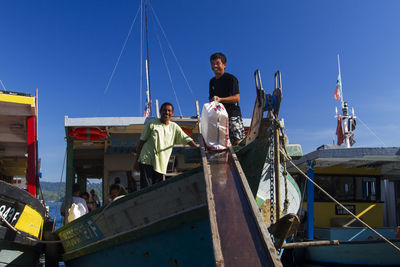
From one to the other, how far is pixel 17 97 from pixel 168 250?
4.04 meters

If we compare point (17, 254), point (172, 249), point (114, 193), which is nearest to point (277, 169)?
point (172, 249)

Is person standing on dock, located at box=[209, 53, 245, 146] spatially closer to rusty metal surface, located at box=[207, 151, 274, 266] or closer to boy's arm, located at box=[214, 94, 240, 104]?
boy's arm, located at box=[214, 94, 240, 104]

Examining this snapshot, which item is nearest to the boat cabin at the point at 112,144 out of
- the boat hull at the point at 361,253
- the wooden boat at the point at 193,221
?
the wooden boat at the point at 193,221

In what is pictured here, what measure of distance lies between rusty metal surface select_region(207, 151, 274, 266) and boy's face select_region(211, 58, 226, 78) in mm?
1514

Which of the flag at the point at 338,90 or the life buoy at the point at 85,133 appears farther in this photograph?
the flag at the point at 338,90

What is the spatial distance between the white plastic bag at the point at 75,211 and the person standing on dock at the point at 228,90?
10.9 feet

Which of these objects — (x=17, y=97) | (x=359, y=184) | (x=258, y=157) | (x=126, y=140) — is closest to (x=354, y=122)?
(x=359, y=184)

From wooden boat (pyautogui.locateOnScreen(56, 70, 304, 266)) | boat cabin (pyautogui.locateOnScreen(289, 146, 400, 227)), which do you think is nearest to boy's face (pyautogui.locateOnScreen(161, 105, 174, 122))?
wooden boat (pyautogui.locateOnScreen(56, 70, 304, 266))

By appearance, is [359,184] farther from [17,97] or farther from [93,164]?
[17,97]

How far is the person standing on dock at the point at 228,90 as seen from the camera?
14.4 feet

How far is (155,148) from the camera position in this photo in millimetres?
4402

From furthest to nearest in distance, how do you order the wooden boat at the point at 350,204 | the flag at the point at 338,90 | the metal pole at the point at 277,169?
the flag at the point at 338,90
the wooden boat at the point at 350,204
the metal pole at the point at 277,169

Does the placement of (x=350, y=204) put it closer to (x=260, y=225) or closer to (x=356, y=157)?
(x=356, y=157)

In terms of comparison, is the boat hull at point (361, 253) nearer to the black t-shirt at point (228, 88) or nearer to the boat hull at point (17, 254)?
the black t-shirt at point (228, 88)
